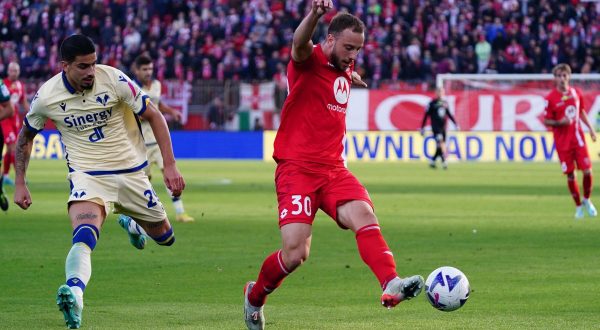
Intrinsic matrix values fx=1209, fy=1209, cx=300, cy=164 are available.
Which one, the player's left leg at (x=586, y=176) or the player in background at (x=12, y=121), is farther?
the player in background at (x=12, y=121)

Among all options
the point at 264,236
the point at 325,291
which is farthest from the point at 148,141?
the point at 325,291

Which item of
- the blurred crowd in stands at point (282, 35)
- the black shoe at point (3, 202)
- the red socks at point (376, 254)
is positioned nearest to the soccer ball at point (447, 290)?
the red socks at point (376, 254)

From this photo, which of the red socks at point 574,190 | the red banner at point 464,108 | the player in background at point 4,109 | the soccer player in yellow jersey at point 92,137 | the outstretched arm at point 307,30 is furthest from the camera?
the red banner at point 464,108

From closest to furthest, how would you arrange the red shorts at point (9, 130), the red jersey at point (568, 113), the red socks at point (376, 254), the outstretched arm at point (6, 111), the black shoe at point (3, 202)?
the red socks at point (376, 254) < the outstretched arm at point (6, 111) < the red jersey at point (568, 113) < the black shoe at point (3, 202) < the red shorts at point (9, 130)

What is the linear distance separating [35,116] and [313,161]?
2.20 m

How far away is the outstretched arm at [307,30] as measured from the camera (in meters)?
7.37

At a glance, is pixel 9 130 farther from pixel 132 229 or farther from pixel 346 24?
pixel 346 24

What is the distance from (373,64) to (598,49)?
24.8 feet

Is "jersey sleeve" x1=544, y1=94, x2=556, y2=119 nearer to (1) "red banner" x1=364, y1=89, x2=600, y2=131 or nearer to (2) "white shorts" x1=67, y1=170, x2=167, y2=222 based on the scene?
(2) "white shorts" x1=67, y1=170, x2=167, y2=222

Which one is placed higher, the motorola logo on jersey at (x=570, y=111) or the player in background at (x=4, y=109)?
the player in background at (x=4, y=109)

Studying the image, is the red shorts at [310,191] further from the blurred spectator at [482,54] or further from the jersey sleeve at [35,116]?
the blurred spectator at [482,54]

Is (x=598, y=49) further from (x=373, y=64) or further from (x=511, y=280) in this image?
(x=511, y=280)

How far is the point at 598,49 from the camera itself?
4053 centimetres

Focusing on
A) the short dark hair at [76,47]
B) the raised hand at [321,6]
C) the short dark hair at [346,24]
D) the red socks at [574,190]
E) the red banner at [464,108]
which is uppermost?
the raised hand at [321,6]
